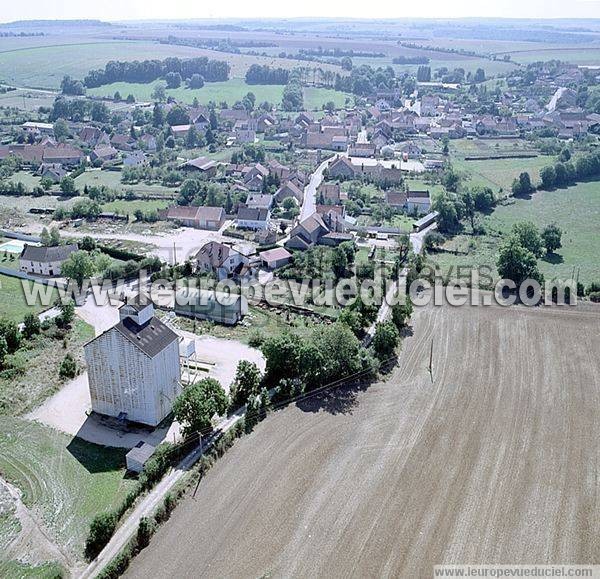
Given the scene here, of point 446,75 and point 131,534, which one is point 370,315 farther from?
point 446,75

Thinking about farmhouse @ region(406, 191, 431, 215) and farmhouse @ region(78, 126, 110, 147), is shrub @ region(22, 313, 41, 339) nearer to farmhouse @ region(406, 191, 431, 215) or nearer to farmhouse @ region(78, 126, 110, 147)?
farmhouse @ region(406, 191, 431, 215)

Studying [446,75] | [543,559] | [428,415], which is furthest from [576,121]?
[543,559]

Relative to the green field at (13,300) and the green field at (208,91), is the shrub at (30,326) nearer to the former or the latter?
the green field at (13,300)

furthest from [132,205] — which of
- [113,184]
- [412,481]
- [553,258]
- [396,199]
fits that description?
[412,481]

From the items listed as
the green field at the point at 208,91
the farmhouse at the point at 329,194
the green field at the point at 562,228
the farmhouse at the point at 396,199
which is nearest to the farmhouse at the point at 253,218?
the farmhouse at the point at 329,194

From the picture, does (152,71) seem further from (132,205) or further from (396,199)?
(396,199)
